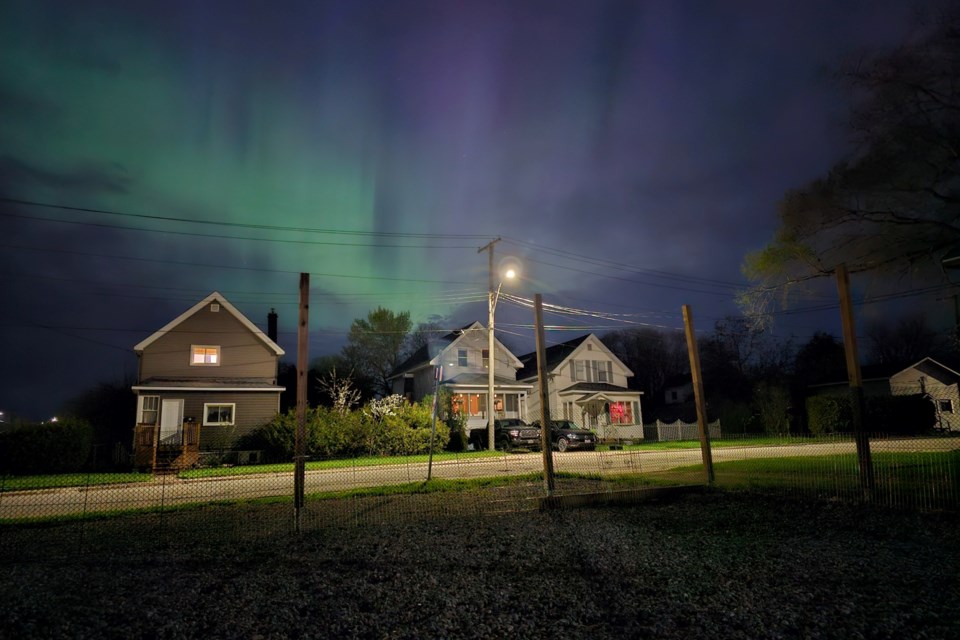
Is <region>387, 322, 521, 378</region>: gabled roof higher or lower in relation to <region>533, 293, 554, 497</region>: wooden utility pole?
higher

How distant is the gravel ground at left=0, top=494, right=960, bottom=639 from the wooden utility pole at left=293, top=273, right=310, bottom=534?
24.7 inches

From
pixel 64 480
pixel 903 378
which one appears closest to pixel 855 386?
pixel 64 480

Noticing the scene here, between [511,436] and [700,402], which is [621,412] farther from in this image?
[700,402]

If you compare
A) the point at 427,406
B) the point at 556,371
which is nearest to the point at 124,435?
the point at 427,406

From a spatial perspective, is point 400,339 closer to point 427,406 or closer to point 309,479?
point 427,406

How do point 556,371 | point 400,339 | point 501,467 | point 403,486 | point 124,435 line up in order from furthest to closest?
point 400,339 → point 556,371 → point 124,435 → point 501,467 → point 403,486

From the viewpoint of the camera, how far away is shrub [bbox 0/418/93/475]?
64.5ft

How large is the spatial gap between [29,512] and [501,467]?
1244 centimetres

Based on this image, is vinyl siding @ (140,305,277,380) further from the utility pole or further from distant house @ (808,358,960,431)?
distant house @ (808,358,960,431)

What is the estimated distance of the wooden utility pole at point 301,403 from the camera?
9.02 meters

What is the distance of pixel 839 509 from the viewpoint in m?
9.75

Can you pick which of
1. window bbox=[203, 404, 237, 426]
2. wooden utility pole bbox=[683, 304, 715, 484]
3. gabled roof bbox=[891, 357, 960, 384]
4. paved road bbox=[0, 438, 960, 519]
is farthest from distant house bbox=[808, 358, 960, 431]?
window bbox=[203, 404, 237, 426]

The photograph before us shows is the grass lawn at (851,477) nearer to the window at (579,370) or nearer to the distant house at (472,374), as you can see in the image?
the distant house at (472,374)

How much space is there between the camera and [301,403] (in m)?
9.19
